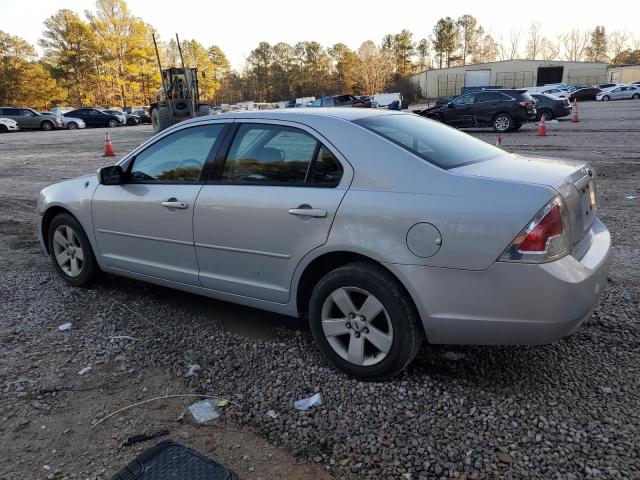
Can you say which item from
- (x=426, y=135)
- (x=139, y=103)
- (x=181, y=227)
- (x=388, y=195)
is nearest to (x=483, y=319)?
(x=388, y=195)

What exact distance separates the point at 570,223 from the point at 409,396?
1293 millimetres

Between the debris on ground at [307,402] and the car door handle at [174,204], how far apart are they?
1.63 meters

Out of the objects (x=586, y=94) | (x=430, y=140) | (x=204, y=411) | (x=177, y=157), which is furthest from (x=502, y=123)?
(x=586, y=94)

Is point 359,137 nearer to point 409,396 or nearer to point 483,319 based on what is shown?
point 483,319

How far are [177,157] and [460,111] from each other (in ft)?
59.3

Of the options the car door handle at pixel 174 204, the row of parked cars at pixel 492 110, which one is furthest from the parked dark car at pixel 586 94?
the car door handle at pixel 174 204

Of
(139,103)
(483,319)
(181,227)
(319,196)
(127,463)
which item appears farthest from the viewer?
(139,103)

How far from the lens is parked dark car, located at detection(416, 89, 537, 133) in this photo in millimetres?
19234

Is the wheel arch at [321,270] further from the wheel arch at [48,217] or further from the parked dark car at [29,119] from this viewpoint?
the parked dark car at [29,119]

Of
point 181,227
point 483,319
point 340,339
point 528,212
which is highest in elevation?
point 528,212

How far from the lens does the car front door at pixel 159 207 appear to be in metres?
3.83

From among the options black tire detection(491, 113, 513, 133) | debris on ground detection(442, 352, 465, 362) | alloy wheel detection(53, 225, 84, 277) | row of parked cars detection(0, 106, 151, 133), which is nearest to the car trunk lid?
debris on ground detection(442, 352, 465, 362)

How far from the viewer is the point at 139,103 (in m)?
69.6

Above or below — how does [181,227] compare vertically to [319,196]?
below
